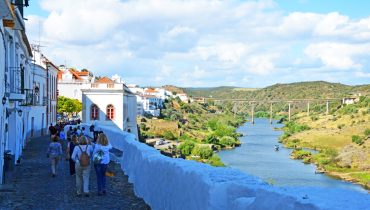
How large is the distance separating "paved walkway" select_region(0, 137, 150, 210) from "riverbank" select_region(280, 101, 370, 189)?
42.5 m

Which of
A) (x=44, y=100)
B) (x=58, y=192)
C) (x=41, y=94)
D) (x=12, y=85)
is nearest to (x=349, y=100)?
(x=44, y=100)

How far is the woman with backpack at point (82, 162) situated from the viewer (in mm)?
11227

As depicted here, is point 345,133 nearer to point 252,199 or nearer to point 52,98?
point 52,98

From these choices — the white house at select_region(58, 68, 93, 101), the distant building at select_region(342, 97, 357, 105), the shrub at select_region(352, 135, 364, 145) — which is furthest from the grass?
the distant building at select_region(342, 97, 357, 105)

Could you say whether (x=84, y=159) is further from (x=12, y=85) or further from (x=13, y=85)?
(x=13, y=85)

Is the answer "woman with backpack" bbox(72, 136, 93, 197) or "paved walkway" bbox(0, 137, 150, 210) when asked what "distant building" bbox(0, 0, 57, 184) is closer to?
"paved walkway" bbox(0, 137, 150, 210)

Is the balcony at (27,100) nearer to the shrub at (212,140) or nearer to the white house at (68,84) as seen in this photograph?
the white house at (68,84)

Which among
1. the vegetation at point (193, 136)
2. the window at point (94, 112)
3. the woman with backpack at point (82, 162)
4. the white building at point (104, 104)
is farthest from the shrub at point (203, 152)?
the woman with backpack at point (82, 162)

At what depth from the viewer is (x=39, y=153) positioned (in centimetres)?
2245

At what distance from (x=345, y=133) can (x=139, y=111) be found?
3955cm

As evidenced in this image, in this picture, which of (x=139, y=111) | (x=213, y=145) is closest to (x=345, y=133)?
(x=213, y=145)

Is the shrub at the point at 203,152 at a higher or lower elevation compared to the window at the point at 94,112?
lower

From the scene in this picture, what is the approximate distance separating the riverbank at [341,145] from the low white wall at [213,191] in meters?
45.7

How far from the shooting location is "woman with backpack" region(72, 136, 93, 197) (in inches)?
442
